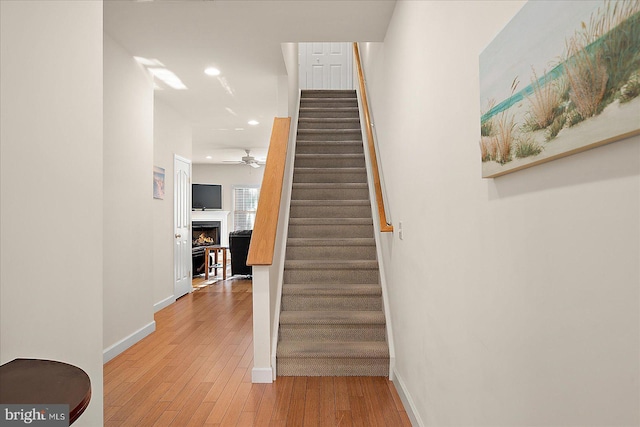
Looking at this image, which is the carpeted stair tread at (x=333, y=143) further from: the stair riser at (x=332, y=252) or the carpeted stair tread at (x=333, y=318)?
the carpeted stair tread at (x=333, y=318)

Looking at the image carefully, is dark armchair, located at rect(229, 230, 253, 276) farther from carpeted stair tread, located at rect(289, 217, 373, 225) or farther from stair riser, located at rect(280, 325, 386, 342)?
stair riser, located at rect(280, 325, 386, 342)

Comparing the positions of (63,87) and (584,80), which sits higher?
(63,87)

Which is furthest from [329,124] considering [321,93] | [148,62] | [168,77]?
[148,62]

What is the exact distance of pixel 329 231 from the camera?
14.3ft

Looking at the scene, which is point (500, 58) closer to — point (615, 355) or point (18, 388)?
point (615, 355)

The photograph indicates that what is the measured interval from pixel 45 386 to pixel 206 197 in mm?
11866

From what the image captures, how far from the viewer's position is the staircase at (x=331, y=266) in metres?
3.15

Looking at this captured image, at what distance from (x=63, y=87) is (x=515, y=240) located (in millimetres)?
1763

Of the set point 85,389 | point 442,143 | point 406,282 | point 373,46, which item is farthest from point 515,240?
point 373,46

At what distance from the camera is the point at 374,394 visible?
2.81 meters

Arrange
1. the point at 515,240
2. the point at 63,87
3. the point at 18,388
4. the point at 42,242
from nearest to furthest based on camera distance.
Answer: the point at 18,388, the point at 515,240, the point at 42,242, the point at 63,87

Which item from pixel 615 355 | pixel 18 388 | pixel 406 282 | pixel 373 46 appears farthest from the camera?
pixel 373 46

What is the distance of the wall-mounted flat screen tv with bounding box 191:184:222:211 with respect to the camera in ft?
41.0

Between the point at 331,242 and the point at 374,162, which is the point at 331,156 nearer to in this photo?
the point at 331,242
